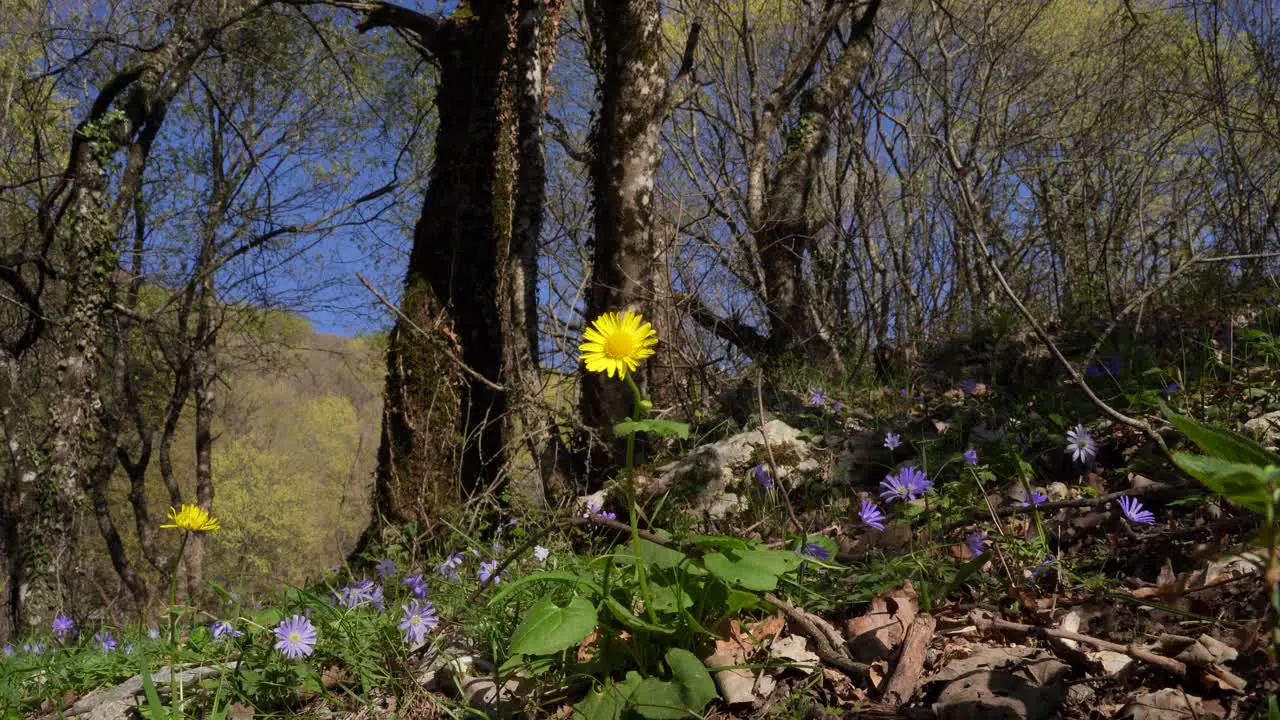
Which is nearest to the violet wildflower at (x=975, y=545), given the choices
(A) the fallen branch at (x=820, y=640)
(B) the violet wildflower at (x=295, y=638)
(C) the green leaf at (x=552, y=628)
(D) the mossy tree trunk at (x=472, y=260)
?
(A) the fallen branch at (x=820, y=640)

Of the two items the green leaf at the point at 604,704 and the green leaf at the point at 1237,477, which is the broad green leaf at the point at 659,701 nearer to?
the green leaf at the point at 604,704

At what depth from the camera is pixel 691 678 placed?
1348mm

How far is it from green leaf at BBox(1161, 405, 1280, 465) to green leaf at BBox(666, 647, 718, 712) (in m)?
0.84

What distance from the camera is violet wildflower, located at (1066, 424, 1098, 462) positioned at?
88.2 inches

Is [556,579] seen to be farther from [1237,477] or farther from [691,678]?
[1237,477]

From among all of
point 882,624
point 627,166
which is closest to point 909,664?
point 882,624

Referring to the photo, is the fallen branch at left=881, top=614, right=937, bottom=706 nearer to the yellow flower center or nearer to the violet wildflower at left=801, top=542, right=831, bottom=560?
the violet wildflower at left=801, top=542, right=831, bottom=560

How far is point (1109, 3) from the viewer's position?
11.0 meters

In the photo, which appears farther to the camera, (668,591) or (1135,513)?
(1135,513)

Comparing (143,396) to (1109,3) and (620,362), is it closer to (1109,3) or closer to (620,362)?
(620,362)

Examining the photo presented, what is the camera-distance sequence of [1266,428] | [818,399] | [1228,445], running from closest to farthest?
[1228,445] < [1266,428] < [818,399]

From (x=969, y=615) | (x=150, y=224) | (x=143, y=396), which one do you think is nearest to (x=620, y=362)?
(x=969, y=615)

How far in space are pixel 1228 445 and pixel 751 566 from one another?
27.6 inches

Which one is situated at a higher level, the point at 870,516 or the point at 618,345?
the point at 618,345
